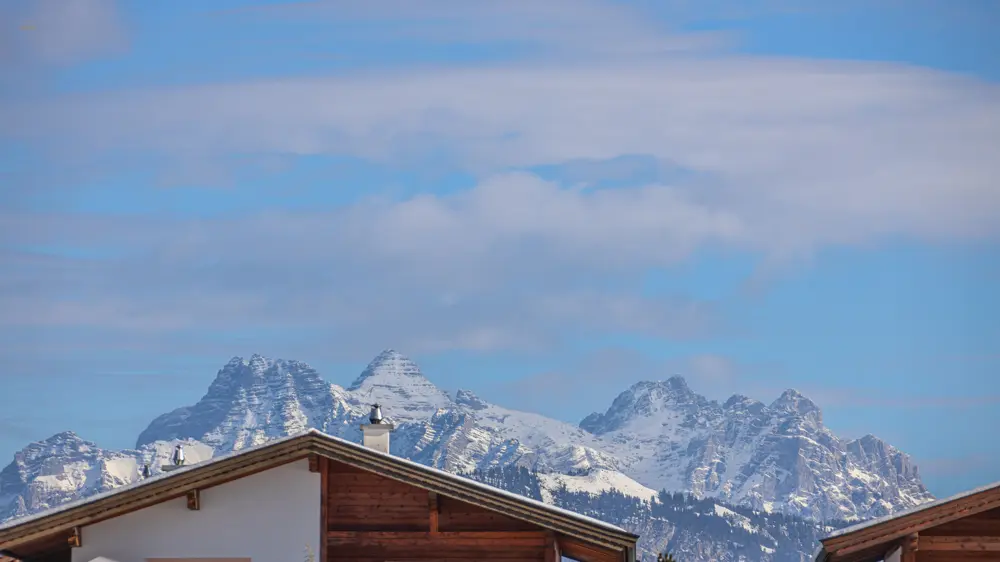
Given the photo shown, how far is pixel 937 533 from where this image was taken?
98.3 feet

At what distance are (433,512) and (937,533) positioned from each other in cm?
918

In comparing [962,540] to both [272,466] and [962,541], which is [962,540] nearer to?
[962,541]

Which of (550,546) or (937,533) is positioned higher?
(550,546)

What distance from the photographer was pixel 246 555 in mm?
31672

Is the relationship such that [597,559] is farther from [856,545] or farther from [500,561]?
[856,545]

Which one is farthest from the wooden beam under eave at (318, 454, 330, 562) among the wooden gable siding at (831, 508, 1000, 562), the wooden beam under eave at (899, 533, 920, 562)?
the wooden beam under eave at (899, 533, 920, 562)

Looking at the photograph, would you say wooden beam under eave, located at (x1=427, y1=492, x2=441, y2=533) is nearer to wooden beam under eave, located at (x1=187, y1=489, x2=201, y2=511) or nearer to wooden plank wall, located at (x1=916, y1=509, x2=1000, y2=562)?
wooden beam under eave, located at (x1=187, y1=489, x2=201, y2=511)

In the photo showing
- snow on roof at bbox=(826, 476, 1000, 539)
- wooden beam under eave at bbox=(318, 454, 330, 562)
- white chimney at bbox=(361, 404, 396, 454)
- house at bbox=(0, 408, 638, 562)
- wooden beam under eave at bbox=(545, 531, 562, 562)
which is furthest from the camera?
white chimney at bbox=(361, 404, 396, 454)

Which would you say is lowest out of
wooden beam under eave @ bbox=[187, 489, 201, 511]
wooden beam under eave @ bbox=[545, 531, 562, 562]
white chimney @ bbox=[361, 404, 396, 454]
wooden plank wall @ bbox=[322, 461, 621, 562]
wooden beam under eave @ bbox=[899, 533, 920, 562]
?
wooden beam under eave @ bbox=[899, 533, 920, 562]

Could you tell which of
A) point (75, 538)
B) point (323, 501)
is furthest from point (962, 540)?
point (75, 538)

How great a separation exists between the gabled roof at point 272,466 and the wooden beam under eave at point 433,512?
13.7 inches

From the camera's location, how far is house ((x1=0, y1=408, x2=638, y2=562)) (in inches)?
1231

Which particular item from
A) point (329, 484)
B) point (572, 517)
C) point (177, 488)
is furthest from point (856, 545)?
point (177, 488)

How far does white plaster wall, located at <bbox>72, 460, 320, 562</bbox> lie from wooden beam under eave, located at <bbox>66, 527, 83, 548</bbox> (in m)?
0.10
